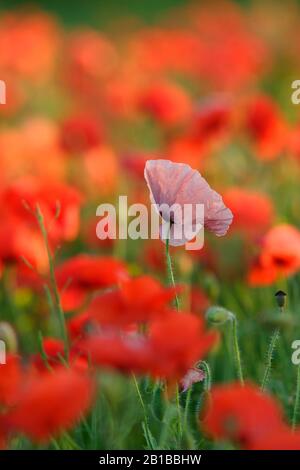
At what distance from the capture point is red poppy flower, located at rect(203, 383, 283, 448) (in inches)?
28.6

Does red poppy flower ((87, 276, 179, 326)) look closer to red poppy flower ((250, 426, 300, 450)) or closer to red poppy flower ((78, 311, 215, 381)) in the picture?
red poppy flower ((78, 311, 215, 381))

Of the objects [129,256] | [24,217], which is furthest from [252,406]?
[129,256]

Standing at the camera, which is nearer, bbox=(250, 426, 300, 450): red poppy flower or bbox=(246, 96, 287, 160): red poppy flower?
bbox=(250, 426, 300, 450): red poppy flower

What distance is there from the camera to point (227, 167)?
227 centimetres

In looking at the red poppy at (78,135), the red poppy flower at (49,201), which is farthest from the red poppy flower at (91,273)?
the red poppy at (78,135)

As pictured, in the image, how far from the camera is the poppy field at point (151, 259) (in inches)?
29.8

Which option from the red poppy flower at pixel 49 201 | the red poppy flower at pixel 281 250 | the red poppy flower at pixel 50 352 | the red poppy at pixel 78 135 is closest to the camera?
the red poppy flower at pixel 50 352

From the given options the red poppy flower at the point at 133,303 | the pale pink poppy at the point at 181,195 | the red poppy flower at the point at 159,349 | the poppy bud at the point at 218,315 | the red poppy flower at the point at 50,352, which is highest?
the pale pink poppy at the point at 181,195

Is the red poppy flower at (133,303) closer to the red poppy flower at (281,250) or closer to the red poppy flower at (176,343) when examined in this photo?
the red poppy flower at (176,343)

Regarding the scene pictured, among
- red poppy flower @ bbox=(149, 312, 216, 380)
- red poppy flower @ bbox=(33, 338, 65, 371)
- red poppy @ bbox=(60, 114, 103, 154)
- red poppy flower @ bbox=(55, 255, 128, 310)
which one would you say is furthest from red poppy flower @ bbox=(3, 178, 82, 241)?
red poppy flower @ bbox=(149, 312, 216, 380)

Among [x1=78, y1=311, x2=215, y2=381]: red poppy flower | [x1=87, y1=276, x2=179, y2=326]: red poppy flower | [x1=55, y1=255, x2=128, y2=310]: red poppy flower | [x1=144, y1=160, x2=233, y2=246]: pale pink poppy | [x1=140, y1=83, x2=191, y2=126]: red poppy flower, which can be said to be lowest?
[x1=78, y1=311, x2=215, y2=381]: red poppy flower

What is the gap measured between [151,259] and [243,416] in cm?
96

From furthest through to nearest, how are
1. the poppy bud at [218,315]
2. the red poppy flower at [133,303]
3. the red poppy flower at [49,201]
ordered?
the red poppy flower at [49,201] < the poppy bud at [218,315] < the red poppy flower at [133,303]
